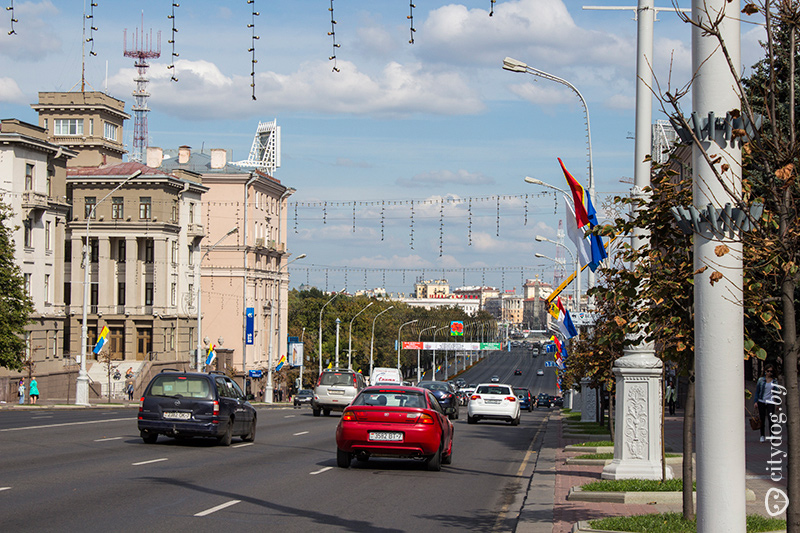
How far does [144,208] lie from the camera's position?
74562mm

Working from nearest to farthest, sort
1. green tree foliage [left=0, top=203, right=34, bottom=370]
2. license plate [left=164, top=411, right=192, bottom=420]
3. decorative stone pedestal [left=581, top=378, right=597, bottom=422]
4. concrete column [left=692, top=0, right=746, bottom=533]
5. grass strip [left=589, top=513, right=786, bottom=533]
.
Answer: concrete column [left=692, top=0, right=746, bottom=533], grass strip [left=589, top=513, right=786, bottom=533], license plate [left=164, top=411, right=192, bottom=420], decorative stone pedestal [left=581, top=378, right=597, bottom=422], green tree foliage [left=0, top=203, right=34, bottom=370]

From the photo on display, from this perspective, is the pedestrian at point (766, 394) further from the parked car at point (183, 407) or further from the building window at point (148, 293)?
the building window at point (148, 293)

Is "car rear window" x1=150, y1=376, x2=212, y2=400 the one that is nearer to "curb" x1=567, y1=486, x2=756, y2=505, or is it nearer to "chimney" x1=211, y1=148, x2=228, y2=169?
"curb" x1=567, y1=486, x2=756, y2=505

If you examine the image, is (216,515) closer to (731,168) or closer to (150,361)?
(731,168)

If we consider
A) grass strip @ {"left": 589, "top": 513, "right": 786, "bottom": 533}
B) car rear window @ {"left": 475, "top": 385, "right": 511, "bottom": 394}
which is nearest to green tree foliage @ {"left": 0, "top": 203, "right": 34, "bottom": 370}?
car rear window @ {"left": 475, "top": 385, "right": 511, "bottom": 394}

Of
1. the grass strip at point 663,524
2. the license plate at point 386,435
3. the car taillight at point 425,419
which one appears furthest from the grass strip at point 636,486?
the license plate at point 386,435

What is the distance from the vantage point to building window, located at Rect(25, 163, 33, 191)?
58.4 metres

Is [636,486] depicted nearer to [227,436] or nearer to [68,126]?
[227,436]

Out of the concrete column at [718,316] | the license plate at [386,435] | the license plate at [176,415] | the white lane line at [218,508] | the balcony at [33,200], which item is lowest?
the white lane line at [218,508]

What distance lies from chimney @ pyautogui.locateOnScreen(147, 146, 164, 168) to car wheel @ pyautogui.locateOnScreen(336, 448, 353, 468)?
250 ft

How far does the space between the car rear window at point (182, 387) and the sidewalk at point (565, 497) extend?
7.13m

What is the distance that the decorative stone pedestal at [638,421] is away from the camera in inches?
575

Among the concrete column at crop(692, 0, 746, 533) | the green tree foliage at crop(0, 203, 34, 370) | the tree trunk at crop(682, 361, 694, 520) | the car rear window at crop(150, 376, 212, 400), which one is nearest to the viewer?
the concrete column at crop(692, 0, 746, 533)

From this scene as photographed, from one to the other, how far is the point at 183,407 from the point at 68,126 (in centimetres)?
6399
